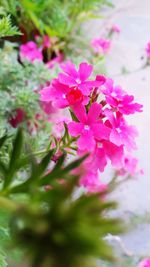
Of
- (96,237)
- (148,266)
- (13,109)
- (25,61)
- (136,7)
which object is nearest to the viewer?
(96,237)

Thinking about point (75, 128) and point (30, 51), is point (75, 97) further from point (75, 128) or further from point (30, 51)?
point (30, 51)

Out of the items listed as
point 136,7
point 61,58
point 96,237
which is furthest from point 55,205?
point 136,7

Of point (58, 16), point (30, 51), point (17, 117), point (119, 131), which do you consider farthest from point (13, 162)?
point (58, 16)

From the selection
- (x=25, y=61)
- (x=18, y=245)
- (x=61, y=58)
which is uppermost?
(x=61, y=58)

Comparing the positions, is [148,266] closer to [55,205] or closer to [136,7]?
[55,205]

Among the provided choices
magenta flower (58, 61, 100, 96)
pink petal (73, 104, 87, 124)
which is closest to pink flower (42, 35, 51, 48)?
magenta flower (58, 61, 100, 96)

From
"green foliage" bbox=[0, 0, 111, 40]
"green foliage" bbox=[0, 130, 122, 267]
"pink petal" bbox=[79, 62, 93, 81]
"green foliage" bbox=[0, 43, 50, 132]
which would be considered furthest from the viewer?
"green foliage" bbox=[0, 0, 111, 40]

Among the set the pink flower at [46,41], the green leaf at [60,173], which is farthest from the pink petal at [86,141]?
the pink flower at [46,41]

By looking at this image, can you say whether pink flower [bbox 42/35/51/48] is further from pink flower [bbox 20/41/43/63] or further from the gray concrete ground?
the gray concrete ground
